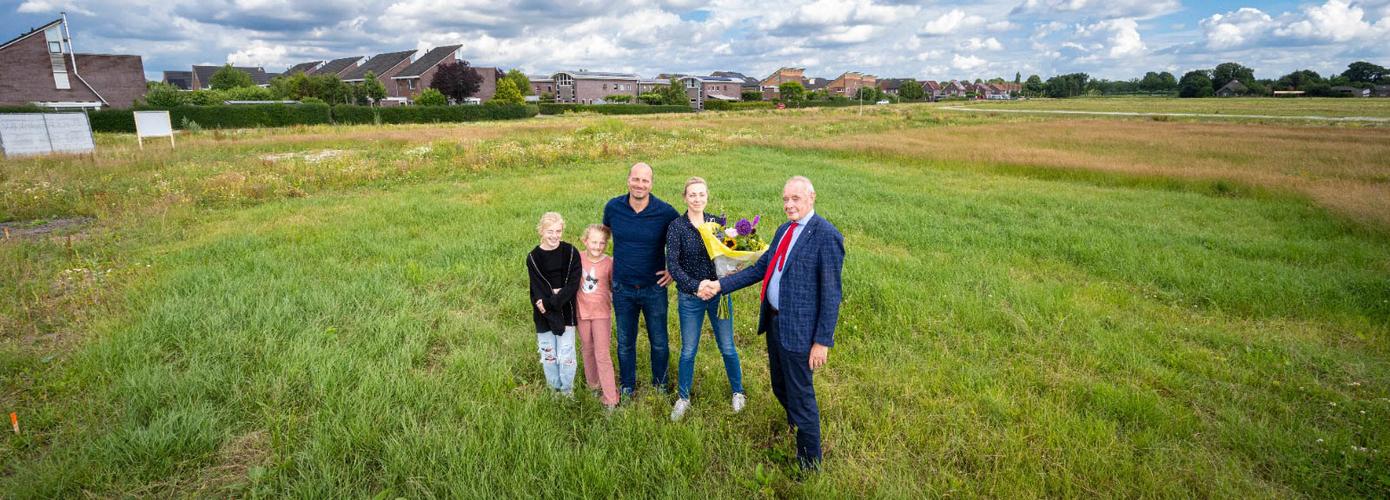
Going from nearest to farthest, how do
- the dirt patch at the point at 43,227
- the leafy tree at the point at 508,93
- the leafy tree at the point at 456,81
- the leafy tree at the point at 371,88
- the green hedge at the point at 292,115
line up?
1. the dirt patch at the point at 43,227
2. the green hedge at the point at 292,115
3. the leafy tree at the point at 371,88
4. the leafy tree at the point at 508,93
5. the leafy tree at the point at 456,81

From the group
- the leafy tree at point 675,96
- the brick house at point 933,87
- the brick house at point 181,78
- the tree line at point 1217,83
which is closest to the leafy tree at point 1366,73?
the tree line at point 1217,83

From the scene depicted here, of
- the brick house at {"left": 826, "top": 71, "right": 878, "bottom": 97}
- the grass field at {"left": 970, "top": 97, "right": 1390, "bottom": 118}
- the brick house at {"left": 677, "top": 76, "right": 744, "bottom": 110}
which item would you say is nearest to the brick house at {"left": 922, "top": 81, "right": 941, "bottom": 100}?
the brick house at {"left": 826, "top": 71, "right": 878, "bottom": 97}

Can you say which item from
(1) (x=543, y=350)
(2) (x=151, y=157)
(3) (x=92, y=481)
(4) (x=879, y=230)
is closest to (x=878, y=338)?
(1) (x=543, y=350)

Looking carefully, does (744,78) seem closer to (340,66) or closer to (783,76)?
(783,76)

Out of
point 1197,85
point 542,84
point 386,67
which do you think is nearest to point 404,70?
point 386,67

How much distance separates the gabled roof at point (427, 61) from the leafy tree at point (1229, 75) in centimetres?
13350

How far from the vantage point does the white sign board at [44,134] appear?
17.6 m

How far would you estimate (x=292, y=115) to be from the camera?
39.4 meters

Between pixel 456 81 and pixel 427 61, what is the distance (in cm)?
1133

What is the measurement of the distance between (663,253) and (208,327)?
4.61 metres

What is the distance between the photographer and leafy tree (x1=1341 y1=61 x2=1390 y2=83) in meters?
99.9

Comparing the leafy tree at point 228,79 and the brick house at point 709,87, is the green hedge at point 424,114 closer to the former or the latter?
the leafy tree at point 228,79

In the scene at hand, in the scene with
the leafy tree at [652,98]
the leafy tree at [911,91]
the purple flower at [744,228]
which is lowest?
the purple flower at [744,228]

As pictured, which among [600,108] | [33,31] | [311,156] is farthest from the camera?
[600,108]
